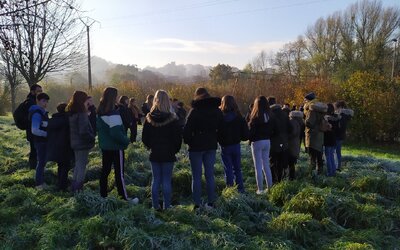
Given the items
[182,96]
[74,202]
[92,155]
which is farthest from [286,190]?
[182,96]

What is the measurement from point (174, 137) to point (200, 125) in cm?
48

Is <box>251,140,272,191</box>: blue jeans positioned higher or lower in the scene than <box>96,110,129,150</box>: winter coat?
lower

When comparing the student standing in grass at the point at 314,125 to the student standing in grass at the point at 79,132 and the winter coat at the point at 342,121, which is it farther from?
the student standing in grass at the point at 79,132

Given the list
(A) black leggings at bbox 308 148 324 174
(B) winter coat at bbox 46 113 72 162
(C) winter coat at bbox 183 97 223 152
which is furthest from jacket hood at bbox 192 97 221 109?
(A) black leggings at bbox 308 148 324 174

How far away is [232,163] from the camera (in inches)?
298

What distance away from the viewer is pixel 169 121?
6094 mm

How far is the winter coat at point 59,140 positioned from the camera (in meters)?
7.07

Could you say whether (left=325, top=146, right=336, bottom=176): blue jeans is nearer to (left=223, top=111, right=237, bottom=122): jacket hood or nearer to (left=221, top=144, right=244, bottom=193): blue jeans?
(left=221, top=144, right=244, bottom=193): blue jeans

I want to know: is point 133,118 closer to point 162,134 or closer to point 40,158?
point 40,158

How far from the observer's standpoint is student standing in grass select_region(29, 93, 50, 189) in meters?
7.32

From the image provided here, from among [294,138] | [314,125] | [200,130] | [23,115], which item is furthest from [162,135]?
[314,125]

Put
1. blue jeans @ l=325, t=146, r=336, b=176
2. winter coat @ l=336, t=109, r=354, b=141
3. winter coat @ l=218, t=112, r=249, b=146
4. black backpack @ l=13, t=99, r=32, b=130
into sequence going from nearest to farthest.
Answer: winter coat @ l=218, t=112, r=249, b=146
black backpack @ l=13, t=99, r=32, b=130
blue jeans @ l=325, t=146, r=336, b=176
winter coat @ l=336, t=109, r=354, b=141

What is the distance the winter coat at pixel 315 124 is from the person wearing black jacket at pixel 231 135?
2.29 metres

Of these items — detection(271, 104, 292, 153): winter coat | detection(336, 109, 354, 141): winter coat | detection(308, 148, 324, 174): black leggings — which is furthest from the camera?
detection(336, 109, 354, 141): winter coat
